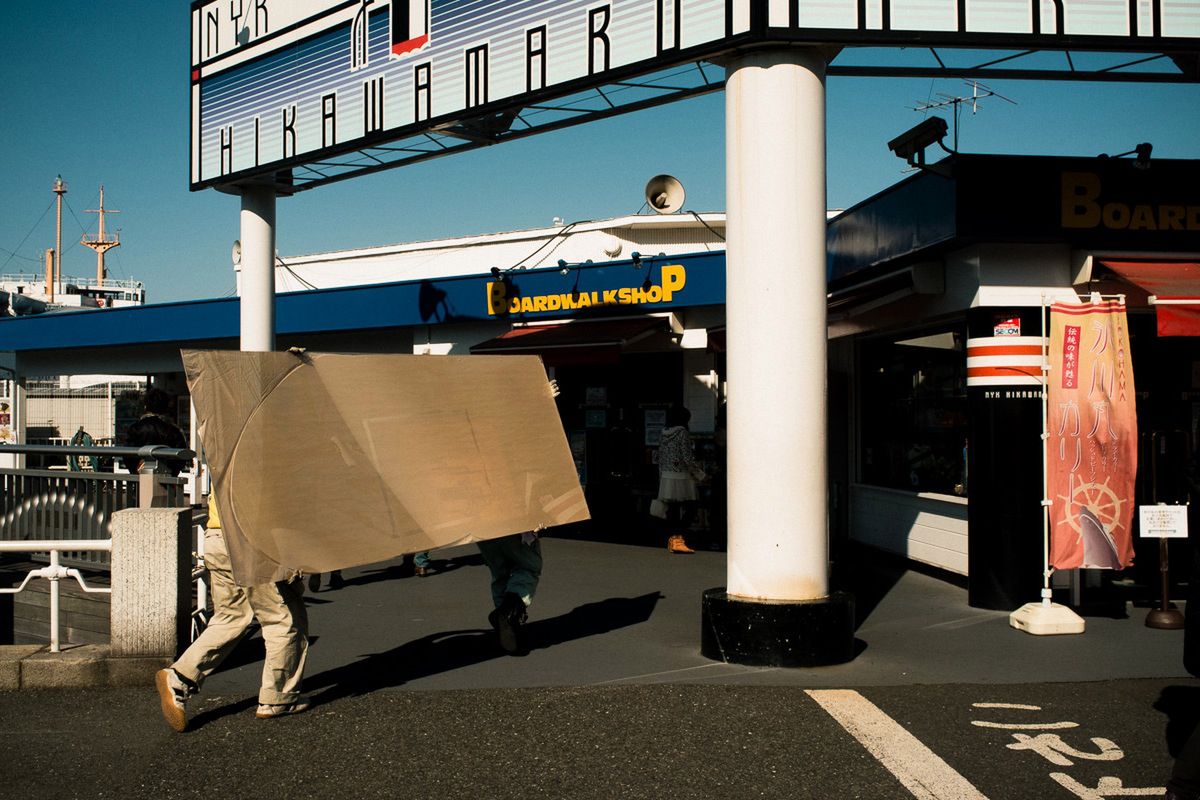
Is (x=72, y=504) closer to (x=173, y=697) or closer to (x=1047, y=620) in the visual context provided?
(x=173, y=697)

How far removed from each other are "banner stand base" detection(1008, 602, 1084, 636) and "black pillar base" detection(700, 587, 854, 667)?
1.74 metres

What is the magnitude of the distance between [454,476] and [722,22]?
3428mm

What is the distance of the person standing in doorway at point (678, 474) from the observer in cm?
1295

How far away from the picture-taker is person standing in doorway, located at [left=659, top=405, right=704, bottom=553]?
42.5 ft

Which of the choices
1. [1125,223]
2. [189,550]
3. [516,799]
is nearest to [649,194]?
[1125,223]

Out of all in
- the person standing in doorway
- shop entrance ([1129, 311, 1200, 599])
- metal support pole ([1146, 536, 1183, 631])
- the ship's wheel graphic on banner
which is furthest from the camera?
the person standing in doorway

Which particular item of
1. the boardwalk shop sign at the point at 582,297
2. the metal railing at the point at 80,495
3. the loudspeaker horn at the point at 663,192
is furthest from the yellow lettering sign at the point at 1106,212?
the loudspeaker horn at the point at 663,192

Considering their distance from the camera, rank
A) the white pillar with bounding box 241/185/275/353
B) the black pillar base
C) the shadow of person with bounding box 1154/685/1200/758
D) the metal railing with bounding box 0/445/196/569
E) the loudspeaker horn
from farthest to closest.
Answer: the loudspeaker horn < the white pillar with bounding box 241/185/275/353 < the metal railing with bounding box 0/445/196/569 < the black pillar base < the shadow of person with bounding box 1154/685/1200/758

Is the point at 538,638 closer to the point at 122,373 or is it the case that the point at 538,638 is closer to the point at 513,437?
the point at 513,437

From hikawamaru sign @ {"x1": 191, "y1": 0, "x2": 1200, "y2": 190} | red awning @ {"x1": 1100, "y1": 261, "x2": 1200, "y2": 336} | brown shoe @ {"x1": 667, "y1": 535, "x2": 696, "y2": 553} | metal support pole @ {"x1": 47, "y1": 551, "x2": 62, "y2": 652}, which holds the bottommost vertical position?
brown shoe @ {"x1": 667, "y1": 535, "x2": 696, "y2": 553}

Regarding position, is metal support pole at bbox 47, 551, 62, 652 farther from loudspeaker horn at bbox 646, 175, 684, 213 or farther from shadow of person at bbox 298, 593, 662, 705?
loudspeaker horn at bbox 646, 175, 684, 213

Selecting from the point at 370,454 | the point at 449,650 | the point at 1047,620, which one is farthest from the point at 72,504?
the point at 1047,620

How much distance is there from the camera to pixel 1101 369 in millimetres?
8352

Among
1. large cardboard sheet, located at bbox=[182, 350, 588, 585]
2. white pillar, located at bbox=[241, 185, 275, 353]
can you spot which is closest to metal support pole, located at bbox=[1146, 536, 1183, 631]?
large cardboard sheet, located at bbox=[182, 350, 588, 585]
